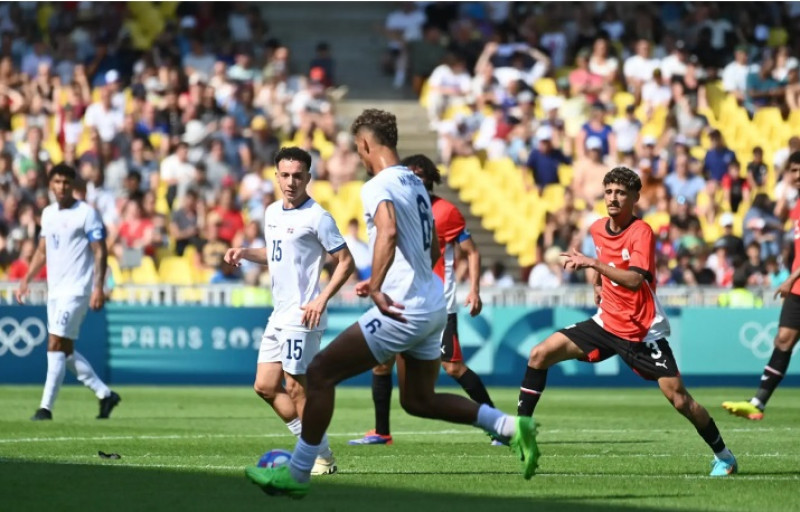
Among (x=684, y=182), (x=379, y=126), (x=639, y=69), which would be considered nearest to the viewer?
(x=379, y=126)

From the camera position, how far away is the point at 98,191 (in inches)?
1044

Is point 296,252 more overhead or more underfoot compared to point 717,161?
more underfoot

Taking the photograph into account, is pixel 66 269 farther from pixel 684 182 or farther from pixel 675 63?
pixel 675 63

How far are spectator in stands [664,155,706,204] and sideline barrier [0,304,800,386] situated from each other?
180 inches

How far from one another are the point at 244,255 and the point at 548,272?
47.3ft

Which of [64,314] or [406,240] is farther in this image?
[64,314]

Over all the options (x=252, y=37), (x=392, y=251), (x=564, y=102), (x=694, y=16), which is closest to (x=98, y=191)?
(x=252, y=37)

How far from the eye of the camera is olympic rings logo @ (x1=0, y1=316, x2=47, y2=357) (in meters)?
22.8

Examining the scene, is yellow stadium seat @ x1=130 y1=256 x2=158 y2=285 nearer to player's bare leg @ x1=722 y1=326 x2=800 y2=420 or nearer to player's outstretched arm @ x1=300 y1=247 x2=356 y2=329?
player's bare leg @ x1=722 y1=326 x2=800 y2=420

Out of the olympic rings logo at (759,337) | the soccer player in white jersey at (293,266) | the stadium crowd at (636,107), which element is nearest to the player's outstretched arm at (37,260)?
the soccer player in white jersey at (293,266)

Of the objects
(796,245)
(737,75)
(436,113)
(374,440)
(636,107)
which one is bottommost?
(374,440)

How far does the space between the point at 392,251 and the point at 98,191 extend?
60.1ft

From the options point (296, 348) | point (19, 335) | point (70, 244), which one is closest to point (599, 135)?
point (19, 335)

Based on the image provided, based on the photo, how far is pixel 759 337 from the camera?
76.3ft
